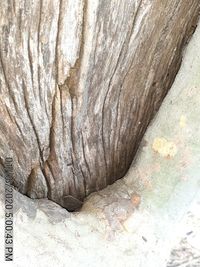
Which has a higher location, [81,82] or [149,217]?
[81,82]

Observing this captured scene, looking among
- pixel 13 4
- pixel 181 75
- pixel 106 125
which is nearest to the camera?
pixel 13 4

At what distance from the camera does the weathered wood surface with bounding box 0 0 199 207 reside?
3.46ft

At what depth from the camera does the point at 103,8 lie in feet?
3.44

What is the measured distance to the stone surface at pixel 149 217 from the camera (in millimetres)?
1091

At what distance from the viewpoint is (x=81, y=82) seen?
112cm

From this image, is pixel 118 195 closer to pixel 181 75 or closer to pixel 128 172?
pixel 128 172

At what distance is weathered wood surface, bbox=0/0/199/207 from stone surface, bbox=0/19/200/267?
91mm

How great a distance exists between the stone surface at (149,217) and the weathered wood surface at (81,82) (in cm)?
9

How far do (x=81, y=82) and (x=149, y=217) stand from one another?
0.30 m

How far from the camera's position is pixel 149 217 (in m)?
1.12

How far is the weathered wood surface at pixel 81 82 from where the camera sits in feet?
3.46

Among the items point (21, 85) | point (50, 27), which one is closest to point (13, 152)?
point (21, 85)

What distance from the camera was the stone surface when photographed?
3.58 feet

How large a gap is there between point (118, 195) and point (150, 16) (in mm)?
369
